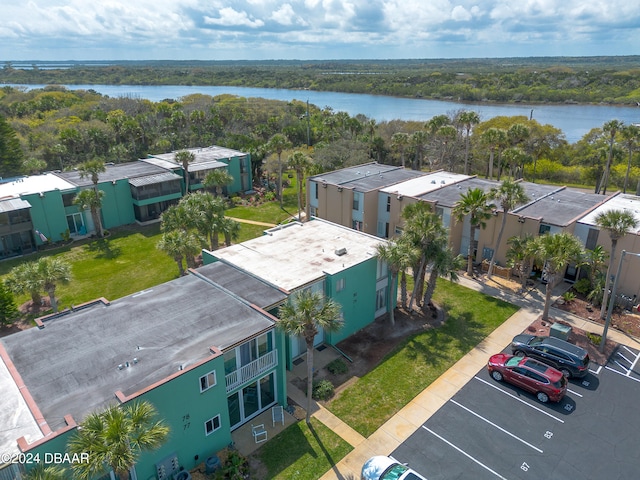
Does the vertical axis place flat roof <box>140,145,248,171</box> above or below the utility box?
above

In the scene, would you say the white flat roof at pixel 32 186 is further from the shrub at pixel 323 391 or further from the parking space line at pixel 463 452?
the parking space line at pixel 463 452

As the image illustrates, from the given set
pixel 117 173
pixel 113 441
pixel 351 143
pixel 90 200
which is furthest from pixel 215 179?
pixel 113 441

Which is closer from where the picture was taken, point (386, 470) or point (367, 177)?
point (386, 470)

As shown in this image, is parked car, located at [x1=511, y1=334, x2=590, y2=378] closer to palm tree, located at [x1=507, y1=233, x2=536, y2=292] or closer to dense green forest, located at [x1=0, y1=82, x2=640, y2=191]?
palm tree, located at [x1=507, y1=233, x2=536, y2=292]

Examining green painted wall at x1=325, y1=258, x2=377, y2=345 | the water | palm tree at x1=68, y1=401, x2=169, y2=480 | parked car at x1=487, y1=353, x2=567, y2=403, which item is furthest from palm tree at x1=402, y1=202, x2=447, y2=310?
the water

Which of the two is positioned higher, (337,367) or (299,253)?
(299,253)

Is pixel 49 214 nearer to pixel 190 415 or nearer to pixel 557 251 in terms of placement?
pixel 190 415
